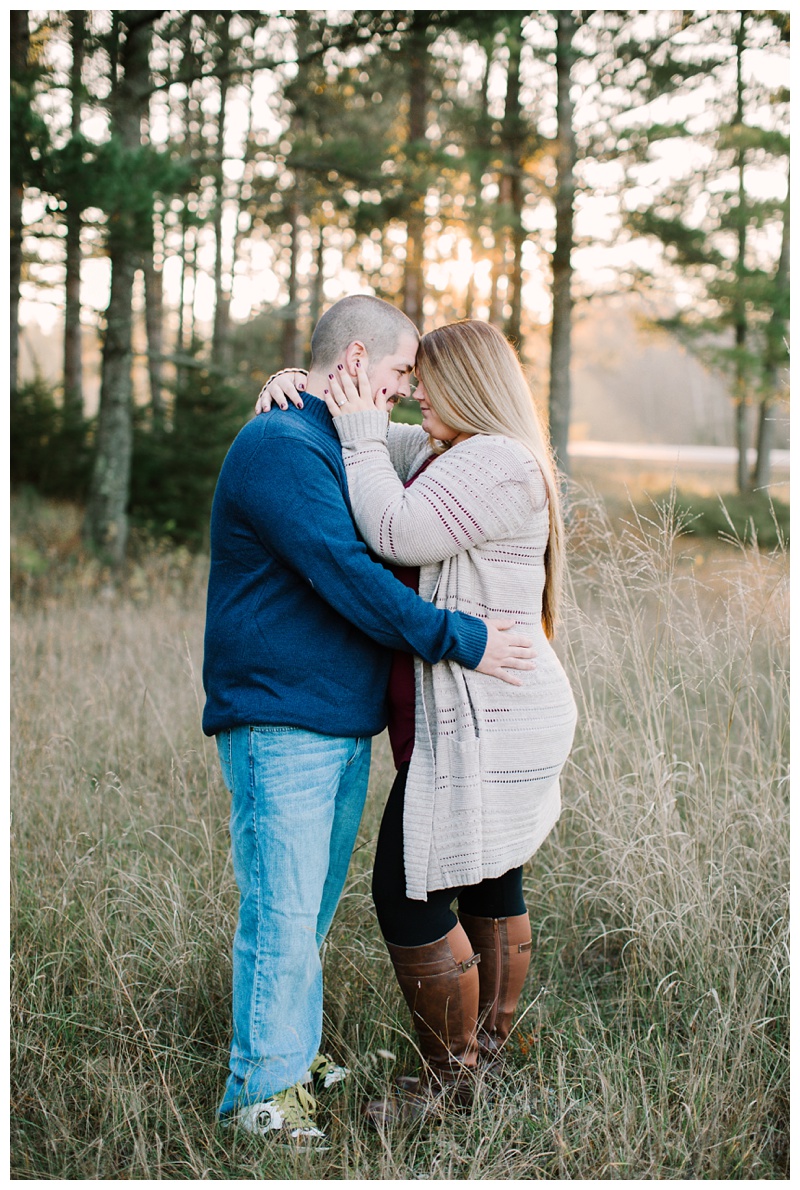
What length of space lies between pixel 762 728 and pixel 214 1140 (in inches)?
142

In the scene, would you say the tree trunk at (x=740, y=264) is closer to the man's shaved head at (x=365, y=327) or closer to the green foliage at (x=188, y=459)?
the green foliage at (x=188, y=459)

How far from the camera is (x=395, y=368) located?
7.44 feet

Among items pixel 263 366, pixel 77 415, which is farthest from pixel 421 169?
pixel 263 366

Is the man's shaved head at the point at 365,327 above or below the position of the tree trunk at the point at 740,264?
below

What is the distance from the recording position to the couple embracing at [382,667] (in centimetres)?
209

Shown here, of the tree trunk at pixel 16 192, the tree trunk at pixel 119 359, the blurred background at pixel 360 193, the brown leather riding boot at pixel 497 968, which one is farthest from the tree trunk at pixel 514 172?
the brown leather riding boot at pixel 497 968

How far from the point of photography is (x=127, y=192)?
7.25 m

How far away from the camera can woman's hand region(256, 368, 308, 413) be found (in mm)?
2258

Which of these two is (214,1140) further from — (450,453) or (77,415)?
(77,415)

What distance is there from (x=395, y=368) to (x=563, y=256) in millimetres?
9979

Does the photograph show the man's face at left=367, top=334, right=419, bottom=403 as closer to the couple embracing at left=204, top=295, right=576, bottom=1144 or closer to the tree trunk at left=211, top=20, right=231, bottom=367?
the couple embracing at left=204, top=295, right=576, bottom=1144

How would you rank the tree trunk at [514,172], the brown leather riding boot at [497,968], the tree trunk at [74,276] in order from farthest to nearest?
1. the tree trunk at [514,172]
2. the tree trunk at [74,276]
3. the brown leather riding boot at [497,968]

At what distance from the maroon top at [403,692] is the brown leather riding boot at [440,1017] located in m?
0.47

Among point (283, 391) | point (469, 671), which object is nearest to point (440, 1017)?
point (469, 671)
